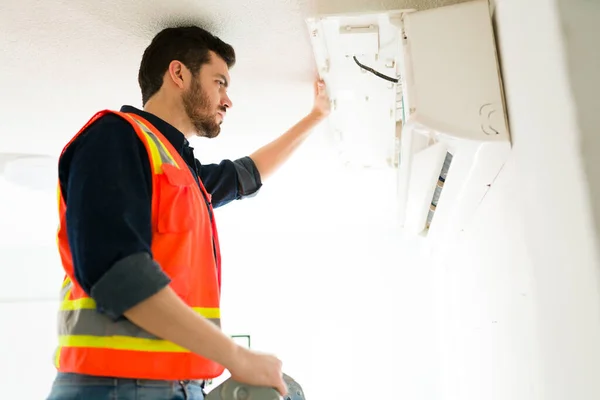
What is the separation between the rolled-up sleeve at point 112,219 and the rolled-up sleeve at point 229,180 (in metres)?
0.55

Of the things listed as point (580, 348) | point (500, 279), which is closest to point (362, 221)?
point (500, 279)

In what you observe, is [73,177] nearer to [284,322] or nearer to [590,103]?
Result: [590,103]

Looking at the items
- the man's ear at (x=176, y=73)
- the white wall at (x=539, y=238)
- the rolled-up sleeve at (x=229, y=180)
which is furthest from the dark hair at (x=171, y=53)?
the white wall at (x=539, y=238)

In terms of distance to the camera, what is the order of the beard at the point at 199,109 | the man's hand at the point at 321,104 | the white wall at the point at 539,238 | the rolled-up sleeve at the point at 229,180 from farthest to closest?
the man's hand at the point at 321,104 < the rolled-up sleeve at the point at 229,180 < the beard at the point at 199,109 < the white wall at the point at 539,238

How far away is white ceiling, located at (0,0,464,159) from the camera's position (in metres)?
1.50

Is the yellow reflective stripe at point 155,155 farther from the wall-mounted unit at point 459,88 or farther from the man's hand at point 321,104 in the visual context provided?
the man's hand at point 321,104

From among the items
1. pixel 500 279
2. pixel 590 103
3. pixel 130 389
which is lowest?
pixel 130 389

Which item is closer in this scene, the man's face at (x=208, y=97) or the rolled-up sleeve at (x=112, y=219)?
the rolled-up sleeve at (x=112, y=219)

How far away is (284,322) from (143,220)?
2851mm

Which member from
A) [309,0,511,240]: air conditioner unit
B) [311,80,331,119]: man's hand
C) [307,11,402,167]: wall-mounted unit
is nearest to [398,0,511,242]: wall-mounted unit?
[309,0,511,240]: air conditioner unit

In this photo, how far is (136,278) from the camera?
898 mm

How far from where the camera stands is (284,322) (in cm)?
371

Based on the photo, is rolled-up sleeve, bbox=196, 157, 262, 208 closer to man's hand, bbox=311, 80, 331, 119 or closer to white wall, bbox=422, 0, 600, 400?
man's hand, bbox=311, 80, 331, 119

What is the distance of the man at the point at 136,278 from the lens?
3.00 feet
